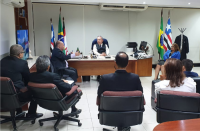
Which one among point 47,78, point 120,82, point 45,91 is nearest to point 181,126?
point 120,82

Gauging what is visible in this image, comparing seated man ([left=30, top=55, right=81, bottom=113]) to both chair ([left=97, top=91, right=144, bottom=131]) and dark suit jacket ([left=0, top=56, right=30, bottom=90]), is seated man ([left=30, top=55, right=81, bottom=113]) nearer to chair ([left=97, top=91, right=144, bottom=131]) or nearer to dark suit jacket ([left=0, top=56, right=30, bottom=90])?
dark suit jacket ([left=0, top=56, right=30, bottom=90])

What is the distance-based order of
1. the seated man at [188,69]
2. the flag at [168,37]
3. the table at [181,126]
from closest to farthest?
the table at [181,126] < the seated man at [188,69] < the flag at [168,37]

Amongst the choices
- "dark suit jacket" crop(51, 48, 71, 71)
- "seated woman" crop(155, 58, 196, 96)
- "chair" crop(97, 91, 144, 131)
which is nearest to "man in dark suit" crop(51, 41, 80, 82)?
"dark suit jacket" crop(51, 48, 71, 71)

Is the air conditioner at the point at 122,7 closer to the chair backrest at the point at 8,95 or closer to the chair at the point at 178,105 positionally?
the chair backrest at the point at 8,95

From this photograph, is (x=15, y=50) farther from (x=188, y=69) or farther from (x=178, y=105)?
(x=188, y=69)

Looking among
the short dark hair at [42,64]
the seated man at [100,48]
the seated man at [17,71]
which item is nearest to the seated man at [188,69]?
the short dark hair at [42,64]

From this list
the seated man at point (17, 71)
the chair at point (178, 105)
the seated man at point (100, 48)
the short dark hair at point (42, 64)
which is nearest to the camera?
the chair at point (178, 105)

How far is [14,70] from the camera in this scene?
287 centimetres

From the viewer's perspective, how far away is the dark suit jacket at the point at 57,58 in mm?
4309

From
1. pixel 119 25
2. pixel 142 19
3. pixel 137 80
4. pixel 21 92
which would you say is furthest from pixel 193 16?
pixel 21 92

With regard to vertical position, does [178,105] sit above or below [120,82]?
below

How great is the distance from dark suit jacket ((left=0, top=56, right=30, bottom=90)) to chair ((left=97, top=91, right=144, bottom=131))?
147 cm

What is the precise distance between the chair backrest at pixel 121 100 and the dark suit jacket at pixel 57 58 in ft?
8.06

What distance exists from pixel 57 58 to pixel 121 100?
2.67m
